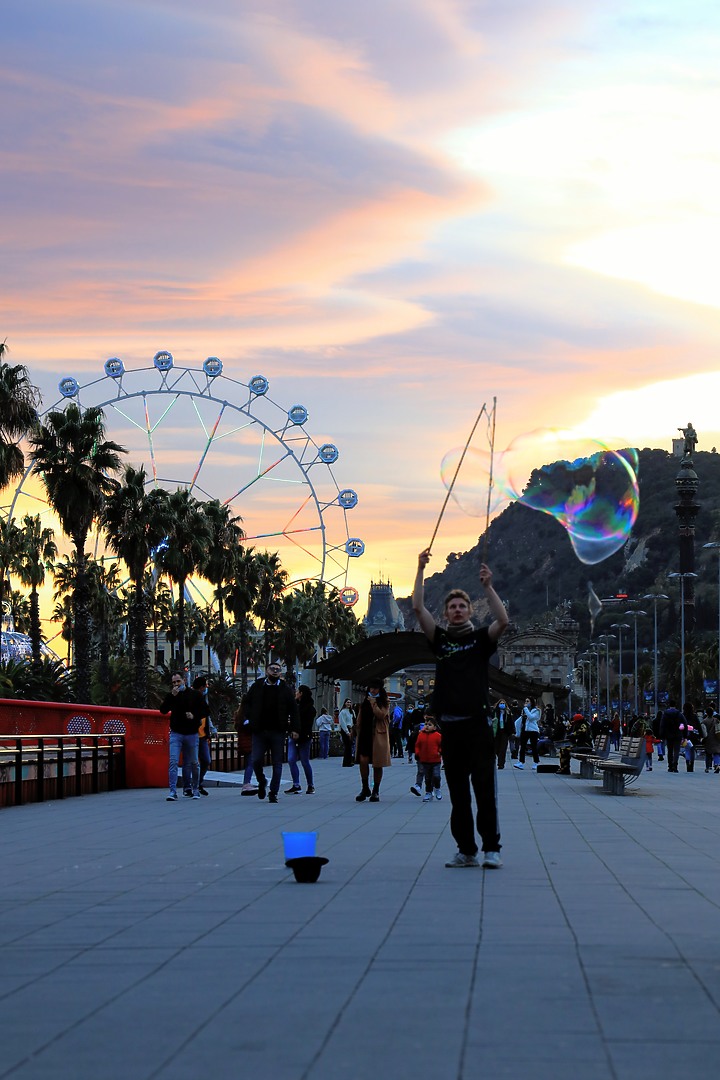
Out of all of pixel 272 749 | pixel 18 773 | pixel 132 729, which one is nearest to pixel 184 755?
pixel 272 749

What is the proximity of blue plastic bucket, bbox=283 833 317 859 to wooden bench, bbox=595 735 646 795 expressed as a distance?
1212cm

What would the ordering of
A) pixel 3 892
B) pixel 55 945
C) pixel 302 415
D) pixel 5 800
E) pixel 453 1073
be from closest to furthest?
1. pixel 453 1073
2. pixel 55 945
3. pixel 3 892
4. pixel 5 800
5. pixel 302 415

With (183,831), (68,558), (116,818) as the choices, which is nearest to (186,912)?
(183,831)

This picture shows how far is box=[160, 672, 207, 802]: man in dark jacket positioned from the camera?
72.5 ft

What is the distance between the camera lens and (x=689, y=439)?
543 feet

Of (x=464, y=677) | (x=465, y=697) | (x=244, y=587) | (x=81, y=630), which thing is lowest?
(x=465, y=697)

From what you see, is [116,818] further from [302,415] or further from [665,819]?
[302,415]

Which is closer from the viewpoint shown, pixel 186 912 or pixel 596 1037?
pixel 596 1037

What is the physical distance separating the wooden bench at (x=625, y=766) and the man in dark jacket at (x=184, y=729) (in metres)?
6.23

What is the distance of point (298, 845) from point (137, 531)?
4445 cm

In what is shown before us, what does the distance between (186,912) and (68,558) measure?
8512 cm

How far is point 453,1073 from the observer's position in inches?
201

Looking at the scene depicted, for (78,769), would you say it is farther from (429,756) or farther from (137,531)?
(137,531)

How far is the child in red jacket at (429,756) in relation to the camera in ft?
72.5
